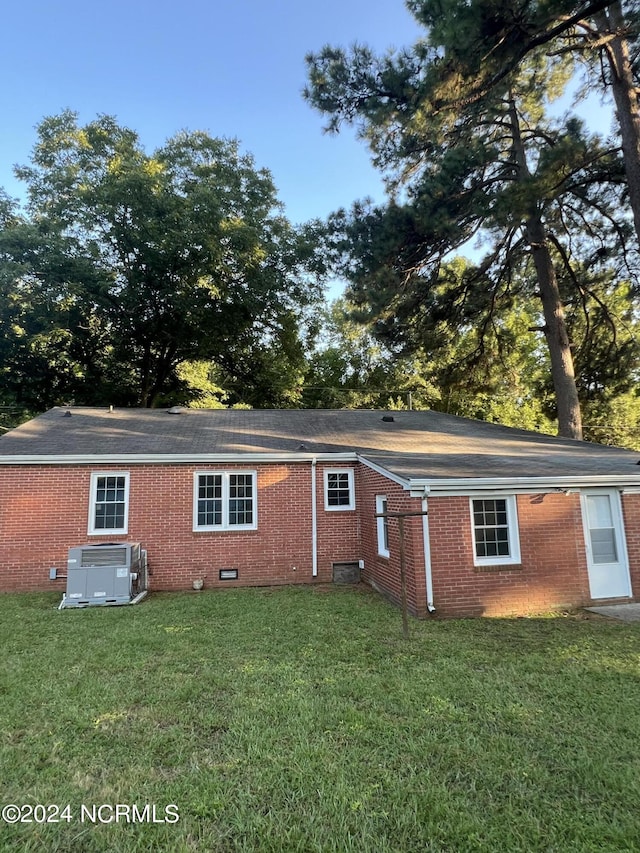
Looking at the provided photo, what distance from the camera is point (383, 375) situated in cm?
2853

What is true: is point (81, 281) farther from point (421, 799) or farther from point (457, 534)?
point (421, 799)

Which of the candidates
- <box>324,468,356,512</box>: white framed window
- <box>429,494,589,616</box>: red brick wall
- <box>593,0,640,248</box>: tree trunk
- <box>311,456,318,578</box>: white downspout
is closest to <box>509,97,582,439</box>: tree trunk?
<box>593,0,640,248</box>: tree trunk

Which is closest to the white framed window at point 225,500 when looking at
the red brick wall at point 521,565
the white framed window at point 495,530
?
the red brick wall at point 521,565

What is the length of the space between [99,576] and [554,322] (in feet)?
53.0

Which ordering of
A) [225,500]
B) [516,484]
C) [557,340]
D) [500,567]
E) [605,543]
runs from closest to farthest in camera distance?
1. [500,567]
2. [516,484]
3. [605,543]
4. [225,500]
5. [557,340]

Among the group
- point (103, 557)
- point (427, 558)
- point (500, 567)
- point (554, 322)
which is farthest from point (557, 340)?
point (103, 557)

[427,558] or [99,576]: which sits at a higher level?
[427,558]

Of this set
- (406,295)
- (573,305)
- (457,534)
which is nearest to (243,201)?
(406,295)

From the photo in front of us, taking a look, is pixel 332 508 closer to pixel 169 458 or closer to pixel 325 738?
pixel 169 458

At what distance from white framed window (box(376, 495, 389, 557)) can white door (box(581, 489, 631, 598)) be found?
12.5 feet

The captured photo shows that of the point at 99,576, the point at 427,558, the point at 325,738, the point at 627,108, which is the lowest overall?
the point at 325,738

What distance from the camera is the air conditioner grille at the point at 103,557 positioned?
9086 mm

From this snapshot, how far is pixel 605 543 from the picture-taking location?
353 inches

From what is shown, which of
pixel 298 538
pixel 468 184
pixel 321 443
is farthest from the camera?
pixel 468 184
